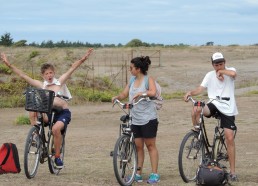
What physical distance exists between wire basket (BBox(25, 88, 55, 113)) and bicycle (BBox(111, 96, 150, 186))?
965 millimetres

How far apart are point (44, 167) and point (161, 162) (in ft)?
6.99

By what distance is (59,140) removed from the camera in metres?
9.41

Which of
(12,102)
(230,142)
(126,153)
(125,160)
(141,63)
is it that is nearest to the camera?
(125,160)

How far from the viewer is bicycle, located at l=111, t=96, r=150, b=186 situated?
835 cm

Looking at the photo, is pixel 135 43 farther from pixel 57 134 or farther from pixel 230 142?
pixel 230 142

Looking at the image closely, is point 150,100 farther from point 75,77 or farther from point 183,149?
point 75,77

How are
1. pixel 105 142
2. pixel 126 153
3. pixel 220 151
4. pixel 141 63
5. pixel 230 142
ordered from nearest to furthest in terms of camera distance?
1. pixel 126 153
2. pixel 230 142
3. pixel 141 63
4. pixel 220 151
5. pixel 105 142

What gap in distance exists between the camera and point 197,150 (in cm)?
881

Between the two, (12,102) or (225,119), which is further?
(12,102)

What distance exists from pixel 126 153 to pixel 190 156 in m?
0.91

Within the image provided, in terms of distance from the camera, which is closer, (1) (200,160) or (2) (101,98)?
(1) (200,160)

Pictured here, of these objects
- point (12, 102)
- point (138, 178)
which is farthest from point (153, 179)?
point (12, 102)

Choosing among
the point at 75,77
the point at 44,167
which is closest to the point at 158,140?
the point at 44,167

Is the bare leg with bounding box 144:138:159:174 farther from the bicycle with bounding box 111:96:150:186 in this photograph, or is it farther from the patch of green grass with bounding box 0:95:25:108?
the patch of green grass with bounding box 0:95:25:108
